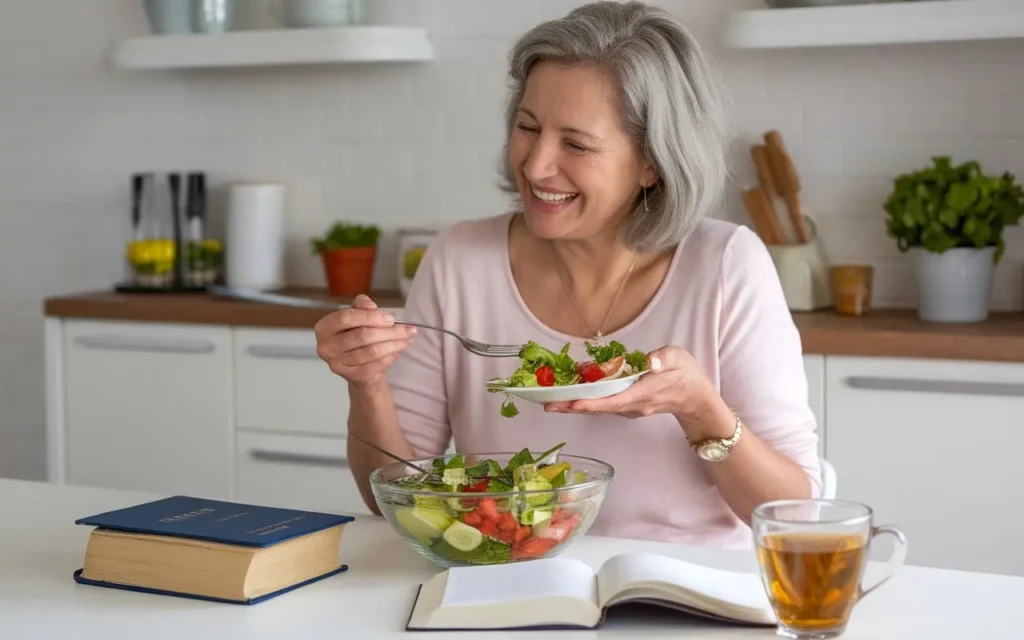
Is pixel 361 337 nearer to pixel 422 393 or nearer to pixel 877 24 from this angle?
pixel 422 393

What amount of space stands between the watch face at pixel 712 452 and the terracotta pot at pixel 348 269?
6.70 ft

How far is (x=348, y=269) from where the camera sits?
3.81 meters

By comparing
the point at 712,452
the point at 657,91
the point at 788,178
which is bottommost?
the point at 712,452

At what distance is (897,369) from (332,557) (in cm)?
171

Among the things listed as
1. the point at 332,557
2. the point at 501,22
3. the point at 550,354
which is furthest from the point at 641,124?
the point at 501,22

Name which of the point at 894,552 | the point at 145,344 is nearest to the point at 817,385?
the point at 894,552

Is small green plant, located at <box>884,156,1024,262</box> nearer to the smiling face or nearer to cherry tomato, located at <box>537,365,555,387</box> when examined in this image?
the smiling face

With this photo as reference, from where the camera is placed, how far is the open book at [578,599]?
1.38 meters

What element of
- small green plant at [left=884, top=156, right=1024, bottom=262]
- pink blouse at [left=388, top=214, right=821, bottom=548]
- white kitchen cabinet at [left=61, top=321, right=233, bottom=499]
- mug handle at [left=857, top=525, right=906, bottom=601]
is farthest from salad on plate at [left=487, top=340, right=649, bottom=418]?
white kitchen cabinet at [left=61, top=321, right=233, bottom=499]

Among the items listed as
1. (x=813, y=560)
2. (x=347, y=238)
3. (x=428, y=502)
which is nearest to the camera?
(x=813, y=560)

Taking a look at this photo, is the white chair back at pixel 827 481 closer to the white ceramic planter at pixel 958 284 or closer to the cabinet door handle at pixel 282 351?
the white ceramic planter at pixel 958 284

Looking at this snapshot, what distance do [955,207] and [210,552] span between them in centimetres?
210

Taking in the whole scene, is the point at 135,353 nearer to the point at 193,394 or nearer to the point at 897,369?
the point at 193,394

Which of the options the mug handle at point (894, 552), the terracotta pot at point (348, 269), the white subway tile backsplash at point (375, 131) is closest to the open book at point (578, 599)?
the mug handle at point (894, 552)
